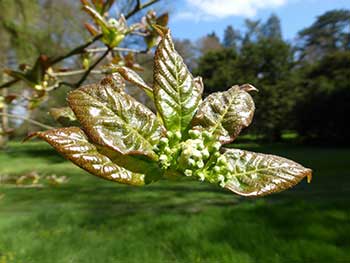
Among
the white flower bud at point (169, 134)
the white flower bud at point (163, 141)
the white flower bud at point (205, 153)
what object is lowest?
the white flower bud at point (205, 153)

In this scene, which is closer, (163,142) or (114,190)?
(163,142)

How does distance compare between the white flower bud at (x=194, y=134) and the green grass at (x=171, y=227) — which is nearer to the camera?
the white flower bud at (x=194, y=134)

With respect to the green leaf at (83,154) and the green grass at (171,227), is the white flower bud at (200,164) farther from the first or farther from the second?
the green grass at (171,227)

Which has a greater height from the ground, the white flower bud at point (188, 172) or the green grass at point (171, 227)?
the white flower bud at point (188, 172)

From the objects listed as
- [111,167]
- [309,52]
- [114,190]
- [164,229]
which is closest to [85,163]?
[111,167]

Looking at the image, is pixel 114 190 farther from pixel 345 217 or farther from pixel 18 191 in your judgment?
pixel 345 217

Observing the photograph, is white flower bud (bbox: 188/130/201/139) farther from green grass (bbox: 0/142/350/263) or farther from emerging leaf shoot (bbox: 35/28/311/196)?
green grass (bbox: 0/142/350/263)

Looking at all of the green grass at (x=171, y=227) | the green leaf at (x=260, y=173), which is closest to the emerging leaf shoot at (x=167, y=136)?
the green leaf at (x=260, y=173)

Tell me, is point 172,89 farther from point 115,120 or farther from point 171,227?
point 171,227

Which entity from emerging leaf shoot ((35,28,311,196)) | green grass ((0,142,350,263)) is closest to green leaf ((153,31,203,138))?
emerging leaf shoot ((35,28,311,196))
